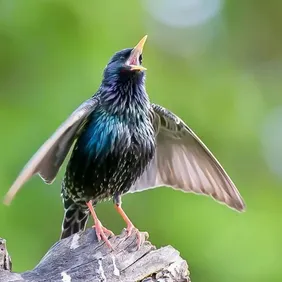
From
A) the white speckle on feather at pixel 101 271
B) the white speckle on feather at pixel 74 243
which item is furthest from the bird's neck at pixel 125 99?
the white speckle on feather at pixel 101 271

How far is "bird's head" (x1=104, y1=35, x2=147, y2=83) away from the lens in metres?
4.36

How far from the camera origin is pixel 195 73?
6.71 metres

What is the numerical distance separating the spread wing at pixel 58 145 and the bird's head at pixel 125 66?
163 millimetres

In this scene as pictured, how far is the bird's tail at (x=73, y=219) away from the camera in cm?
462

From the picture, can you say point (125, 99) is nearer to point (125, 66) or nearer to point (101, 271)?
point (125, 66)

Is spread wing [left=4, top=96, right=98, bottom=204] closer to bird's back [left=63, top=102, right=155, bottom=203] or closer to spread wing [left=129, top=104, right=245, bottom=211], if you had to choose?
bird's back [left=63, top=102, right=155, bottom=203]

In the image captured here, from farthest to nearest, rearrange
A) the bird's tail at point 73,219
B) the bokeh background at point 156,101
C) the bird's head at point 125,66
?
the bokeh background at point 156,101, the bird's tail at point 73,219, the bird's head at point 125,66

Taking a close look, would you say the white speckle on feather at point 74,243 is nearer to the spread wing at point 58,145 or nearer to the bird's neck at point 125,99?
the spread wing at point 58,145

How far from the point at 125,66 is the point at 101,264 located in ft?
3.84

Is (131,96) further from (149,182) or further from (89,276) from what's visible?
(89,276)

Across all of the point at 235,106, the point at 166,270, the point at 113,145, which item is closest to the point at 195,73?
the point at 235,106

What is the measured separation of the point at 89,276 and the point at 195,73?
343 cm

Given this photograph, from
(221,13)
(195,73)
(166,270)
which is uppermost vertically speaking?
(221,13)

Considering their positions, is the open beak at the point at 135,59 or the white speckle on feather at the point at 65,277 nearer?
the white speckle on feather at the point at 65,277
